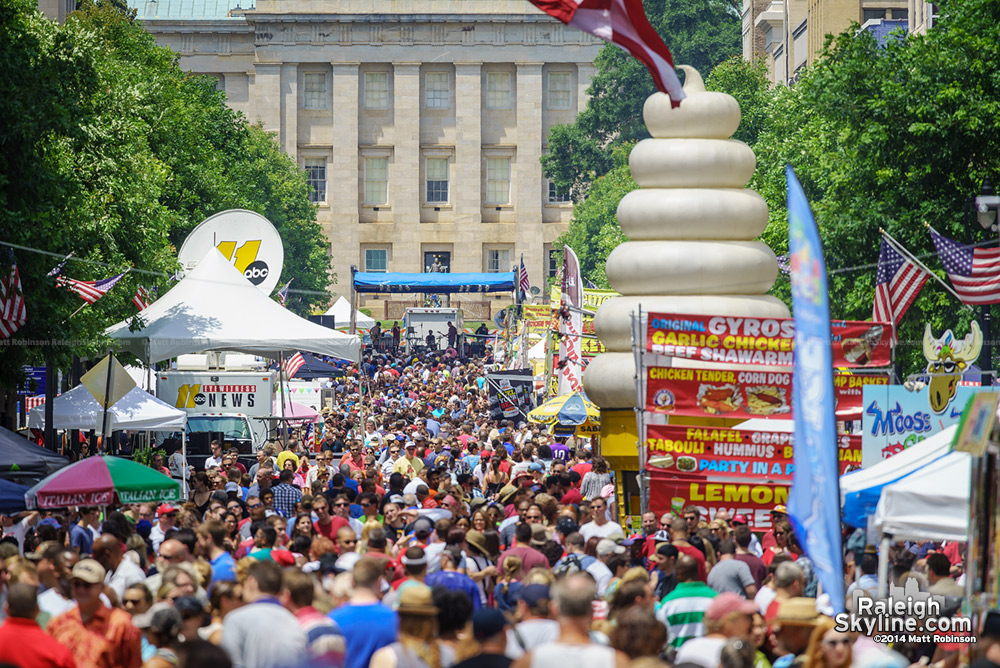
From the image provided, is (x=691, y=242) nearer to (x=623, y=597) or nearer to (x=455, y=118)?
(x=623, y=597)

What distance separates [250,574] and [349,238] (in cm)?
8611

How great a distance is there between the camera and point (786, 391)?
1511 centimetres

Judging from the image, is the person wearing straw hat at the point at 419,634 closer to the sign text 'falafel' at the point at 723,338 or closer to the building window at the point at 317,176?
the sign text 'falafel' at the point at 723,338

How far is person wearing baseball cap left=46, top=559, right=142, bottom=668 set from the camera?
8.00 m

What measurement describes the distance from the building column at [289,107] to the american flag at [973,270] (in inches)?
2939

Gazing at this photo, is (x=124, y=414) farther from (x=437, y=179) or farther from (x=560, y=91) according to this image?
(x=560, y=91)

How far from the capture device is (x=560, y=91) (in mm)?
94875

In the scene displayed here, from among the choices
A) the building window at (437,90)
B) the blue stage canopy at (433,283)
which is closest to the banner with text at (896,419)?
the blue stage canopy at (433,283)

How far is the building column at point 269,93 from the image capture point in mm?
93062

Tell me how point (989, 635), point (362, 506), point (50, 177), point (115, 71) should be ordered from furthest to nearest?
point (115, 71), point (50, 177), point (362, 506), point (989, 635)

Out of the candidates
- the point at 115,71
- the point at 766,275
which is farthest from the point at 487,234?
the point at 766,275

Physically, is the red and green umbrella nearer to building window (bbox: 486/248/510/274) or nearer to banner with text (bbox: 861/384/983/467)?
banner with text (bbox: 861/384/983/467)

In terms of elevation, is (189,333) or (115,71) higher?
(115,71)

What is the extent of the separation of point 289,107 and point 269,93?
4.87ft
